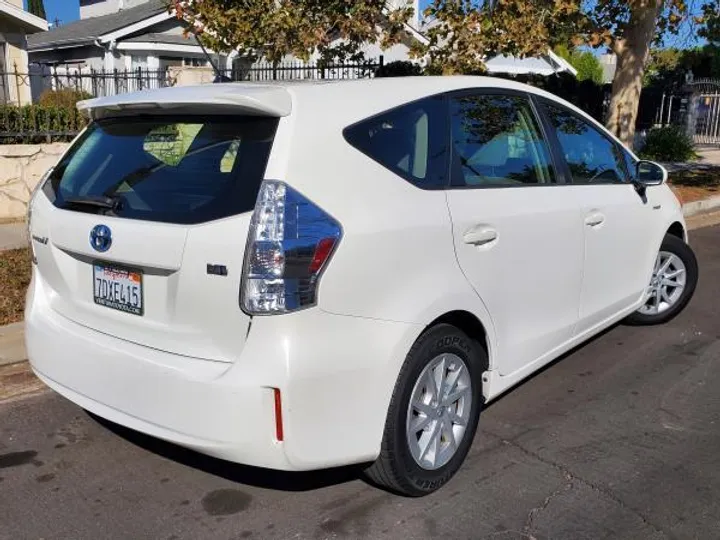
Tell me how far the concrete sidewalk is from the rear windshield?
463cm

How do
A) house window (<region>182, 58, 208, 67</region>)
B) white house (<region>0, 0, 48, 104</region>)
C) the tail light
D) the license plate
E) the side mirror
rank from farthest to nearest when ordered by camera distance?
house window (<region>182, 58, 208, 67</region>) < white house (<region>0, 0, 48, 104</region>) < the side mirror < the license plate < the tail light

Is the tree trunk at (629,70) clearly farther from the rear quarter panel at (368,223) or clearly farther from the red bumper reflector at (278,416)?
the red bumper reflector at (278,416)

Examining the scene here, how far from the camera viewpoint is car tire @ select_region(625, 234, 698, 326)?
214 inches

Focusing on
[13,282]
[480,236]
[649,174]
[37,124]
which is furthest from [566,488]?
[37,124]

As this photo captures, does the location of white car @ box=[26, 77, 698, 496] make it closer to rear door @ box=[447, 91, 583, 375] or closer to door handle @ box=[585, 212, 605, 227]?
rear door @ box=[447, 91, 583, 375]

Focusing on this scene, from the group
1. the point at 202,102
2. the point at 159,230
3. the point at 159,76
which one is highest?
the point at 159,76

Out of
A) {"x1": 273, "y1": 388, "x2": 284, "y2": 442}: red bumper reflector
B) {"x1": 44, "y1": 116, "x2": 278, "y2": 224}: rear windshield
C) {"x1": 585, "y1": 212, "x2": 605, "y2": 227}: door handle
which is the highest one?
{"x1": 44, "y1": 116, "x2": 278, "y2": 224}: rear windshield

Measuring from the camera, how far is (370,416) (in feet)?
9.22

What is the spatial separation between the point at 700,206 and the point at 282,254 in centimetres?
1050

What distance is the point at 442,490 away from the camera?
3.30 m

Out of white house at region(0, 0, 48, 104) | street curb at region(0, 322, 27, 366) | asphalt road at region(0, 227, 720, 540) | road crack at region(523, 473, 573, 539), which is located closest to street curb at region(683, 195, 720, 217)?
asphalt road at region(0, 227, 720, 540)

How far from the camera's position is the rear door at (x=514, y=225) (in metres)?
3.30

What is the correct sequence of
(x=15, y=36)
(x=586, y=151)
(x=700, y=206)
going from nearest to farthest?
(x=586, y=151) < (x=700, y=206) < (x=15, y=36)

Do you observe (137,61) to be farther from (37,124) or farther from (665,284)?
(665,284)
